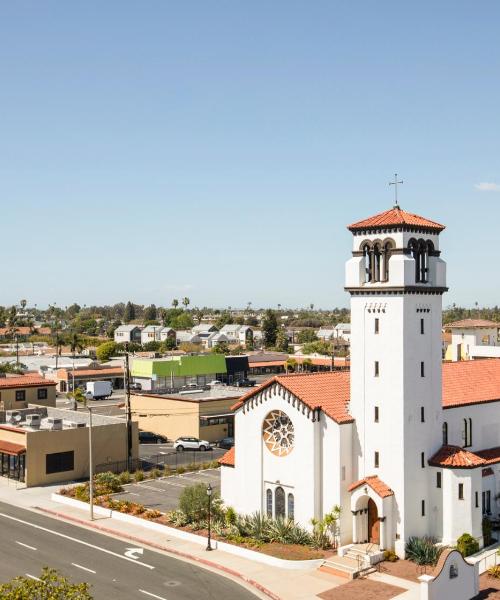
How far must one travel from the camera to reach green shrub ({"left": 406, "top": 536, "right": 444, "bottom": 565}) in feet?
111

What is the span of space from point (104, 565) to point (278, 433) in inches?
428

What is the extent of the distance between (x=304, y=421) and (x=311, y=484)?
312 centimetres

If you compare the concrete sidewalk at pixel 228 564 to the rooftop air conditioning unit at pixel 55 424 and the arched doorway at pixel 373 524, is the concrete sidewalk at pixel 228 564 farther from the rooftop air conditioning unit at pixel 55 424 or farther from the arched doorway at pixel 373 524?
the rooftop air conditioning unit at pixel 55 424

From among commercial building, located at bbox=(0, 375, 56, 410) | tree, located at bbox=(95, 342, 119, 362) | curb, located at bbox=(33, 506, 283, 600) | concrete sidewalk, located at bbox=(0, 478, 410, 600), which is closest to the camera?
concrete sidewalk, located at bbox=(0, 478, 410, 600)

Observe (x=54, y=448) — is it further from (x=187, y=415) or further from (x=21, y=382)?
(x=187, y=415)

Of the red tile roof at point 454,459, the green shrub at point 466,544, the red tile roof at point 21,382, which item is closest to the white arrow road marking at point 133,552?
the red tile roof at point 454,459

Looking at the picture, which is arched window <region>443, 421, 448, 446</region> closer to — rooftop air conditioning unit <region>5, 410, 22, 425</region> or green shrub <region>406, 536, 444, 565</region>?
green shrub <region>406, 536, 444, 565</region>

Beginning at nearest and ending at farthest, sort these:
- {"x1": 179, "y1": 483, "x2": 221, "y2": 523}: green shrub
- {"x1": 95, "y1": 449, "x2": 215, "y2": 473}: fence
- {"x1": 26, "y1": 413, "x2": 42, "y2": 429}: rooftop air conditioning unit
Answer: {"x1": 179, "y1": 483, "x2": 221, "y2": 523}: green shrub, {"x1": 95, "y1": 449, "x2": 215, "y2": 473}: fence, {"x1": 26, "y1": 413, "x2": 42, "y2": 429}: rooftop air conditioning unit

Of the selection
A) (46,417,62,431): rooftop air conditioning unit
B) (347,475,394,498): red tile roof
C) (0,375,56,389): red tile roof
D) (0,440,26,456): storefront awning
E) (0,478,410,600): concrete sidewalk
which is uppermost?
(0,375,56,389): red tile roof

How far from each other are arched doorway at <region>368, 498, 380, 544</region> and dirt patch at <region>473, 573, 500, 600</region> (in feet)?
17.3

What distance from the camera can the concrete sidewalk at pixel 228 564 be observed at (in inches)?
1208

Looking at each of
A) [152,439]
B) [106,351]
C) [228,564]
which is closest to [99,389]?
[152,439]

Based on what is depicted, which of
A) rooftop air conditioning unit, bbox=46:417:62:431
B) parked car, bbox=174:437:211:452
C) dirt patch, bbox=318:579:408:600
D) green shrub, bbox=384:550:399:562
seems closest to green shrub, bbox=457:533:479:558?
green shrub, bbox=384:550:399:562

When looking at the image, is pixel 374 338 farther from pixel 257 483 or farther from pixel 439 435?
pixel 257 483
